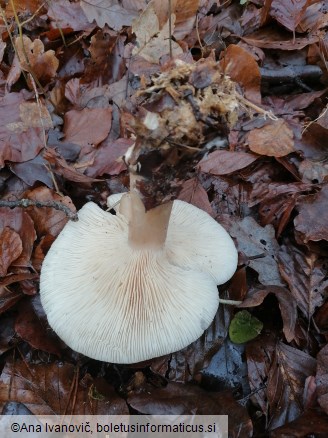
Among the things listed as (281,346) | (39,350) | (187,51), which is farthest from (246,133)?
(39,350)

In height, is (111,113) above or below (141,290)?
above

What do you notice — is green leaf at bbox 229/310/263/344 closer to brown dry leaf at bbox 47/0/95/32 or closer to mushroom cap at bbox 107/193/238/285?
mushroom cap at bbox 107/193/238/285

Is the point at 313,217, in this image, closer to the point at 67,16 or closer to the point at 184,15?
the point at 184,15

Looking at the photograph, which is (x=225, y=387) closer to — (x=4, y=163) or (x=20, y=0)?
(x=4, y=163)

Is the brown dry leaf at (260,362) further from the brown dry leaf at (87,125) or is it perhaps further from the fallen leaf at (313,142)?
the brown dry leaf at (87,125)

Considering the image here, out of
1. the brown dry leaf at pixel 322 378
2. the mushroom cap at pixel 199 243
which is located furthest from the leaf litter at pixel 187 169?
the mushroom cap at pixel 199 243
